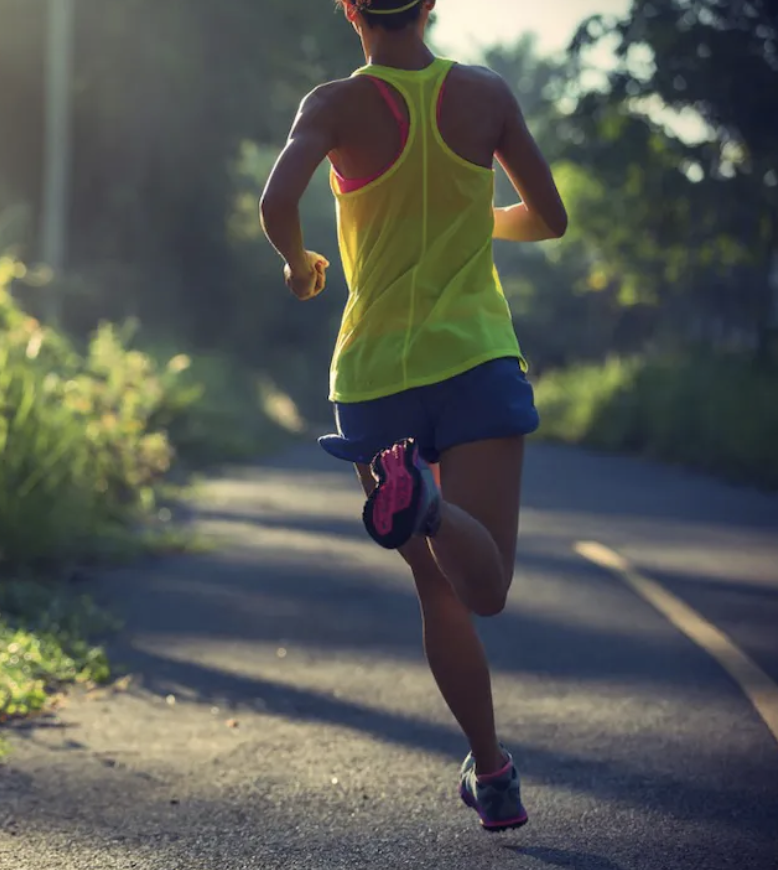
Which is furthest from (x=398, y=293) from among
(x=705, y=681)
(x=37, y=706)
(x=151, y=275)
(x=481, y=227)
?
(x=151, y=275)

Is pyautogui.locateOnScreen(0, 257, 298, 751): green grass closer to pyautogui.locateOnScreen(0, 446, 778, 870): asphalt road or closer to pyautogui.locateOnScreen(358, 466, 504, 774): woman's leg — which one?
pyautogui.locateOnScreen(0, 446, 778, 870): asphalt road

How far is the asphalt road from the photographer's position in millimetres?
4453

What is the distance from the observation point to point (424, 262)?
4.10m

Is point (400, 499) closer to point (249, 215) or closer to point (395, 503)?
point (395, 503)

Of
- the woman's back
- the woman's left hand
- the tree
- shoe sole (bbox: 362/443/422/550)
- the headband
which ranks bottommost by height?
shoe sole (bbox: 362/443/422/550)

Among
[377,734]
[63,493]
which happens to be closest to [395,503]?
[377,734]

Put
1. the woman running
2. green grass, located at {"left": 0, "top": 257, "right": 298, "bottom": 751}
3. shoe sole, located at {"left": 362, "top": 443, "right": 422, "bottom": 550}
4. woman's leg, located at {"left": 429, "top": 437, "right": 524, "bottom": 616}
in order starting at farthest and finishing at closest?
1. green grass, located at {"left": 0, "top": 257, "right": 298, "bottom": 751}
2. the woman running
3. woman's leg, located at {"left": 429, "top": 437, "right": 524, "bottom": 616}
4. shoe sole, located at {"left": 362, "top": 443, "right": 422, "bottom": 550}

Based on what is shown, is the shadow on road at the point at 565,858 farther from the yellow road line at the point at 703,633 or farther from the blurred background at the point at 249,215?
the blurred background at the point at 249,215

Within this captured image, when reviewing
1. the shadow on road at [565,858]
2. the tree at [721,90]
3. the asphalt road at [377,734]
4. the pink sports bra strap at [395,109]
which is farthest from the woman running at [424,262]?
the tree at [721,90]

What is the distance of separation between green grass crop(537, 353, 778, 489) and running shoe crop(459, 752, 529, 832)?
47.4 feet

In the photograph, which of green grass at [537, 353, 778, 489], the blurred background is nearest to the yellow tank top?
the blurred background

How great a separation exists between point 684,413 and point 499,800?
2180 centimetres

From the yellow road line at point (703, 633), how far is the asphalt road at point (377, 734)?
75 mm

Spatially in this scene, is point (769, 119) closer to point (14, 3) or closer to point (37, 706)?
point (14, 3)
